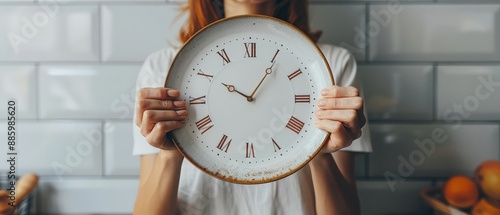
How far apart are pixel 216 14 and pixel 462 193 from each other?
552 millimetres

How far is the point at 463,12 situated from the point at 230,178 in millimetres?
631

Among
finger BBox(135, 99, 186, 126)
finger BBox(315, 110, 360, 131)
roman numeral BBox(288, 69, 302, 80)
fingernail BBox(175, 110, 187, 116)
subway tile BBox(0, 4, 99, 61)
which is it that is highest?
subway tile BBox(0, 4, 99, 61)

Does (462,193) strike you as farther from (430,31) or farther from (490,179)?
(430,31)

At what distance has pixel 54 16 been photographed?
3.28ft

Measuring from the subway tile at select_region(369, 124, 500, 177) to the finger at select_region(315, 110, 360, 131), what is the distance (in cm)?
38

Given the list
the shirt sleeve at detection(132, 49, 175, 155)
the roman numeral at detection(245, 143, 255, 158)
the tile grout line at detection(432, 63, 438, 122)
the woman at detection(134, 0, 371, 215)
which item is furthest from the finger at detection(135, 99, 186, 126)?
the tile grout line at detection(432, 63, 438, 122)

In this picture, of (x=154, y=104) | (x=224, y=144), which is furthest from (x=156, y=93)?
(x=224, y=144)

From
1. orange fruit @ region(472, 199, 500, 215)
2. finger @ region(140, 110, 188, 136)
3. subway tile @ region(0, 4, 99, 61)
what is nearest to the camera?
finger @ region(140, 110, 188, 136)

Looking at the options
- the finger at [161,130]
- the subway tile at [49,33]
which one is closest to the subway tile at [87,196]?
the subway tile at [49,33]

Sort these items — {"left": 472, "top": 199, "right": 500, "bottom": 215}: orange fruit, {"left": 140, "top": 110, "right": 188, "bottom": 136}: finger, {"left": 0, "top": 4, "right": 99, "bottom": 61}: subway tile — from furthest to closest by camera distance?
{"left": 0, "top": 4, "right": 99, "bottom": 61}: subway tile → {"left": 472, "top": 199, "right": 500, "bottom": 215}: orange fruit → {"left": 140, "top": 110, "right": 188, "bottom": 136}: finger

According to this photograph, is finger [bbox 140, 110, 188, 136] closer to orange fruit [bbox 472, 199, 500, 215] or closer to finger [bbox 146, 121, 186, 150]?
finger [bbox 146, 121, 186, 150]

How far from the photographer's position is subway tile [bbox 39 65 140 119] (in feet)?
3.30

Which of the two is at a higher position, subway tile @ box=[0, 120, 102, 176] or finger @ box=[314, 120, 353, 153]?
finger @ box=[314, 120, 353, 153]

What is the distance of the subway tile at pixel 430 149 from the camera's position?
1040 millimetres
